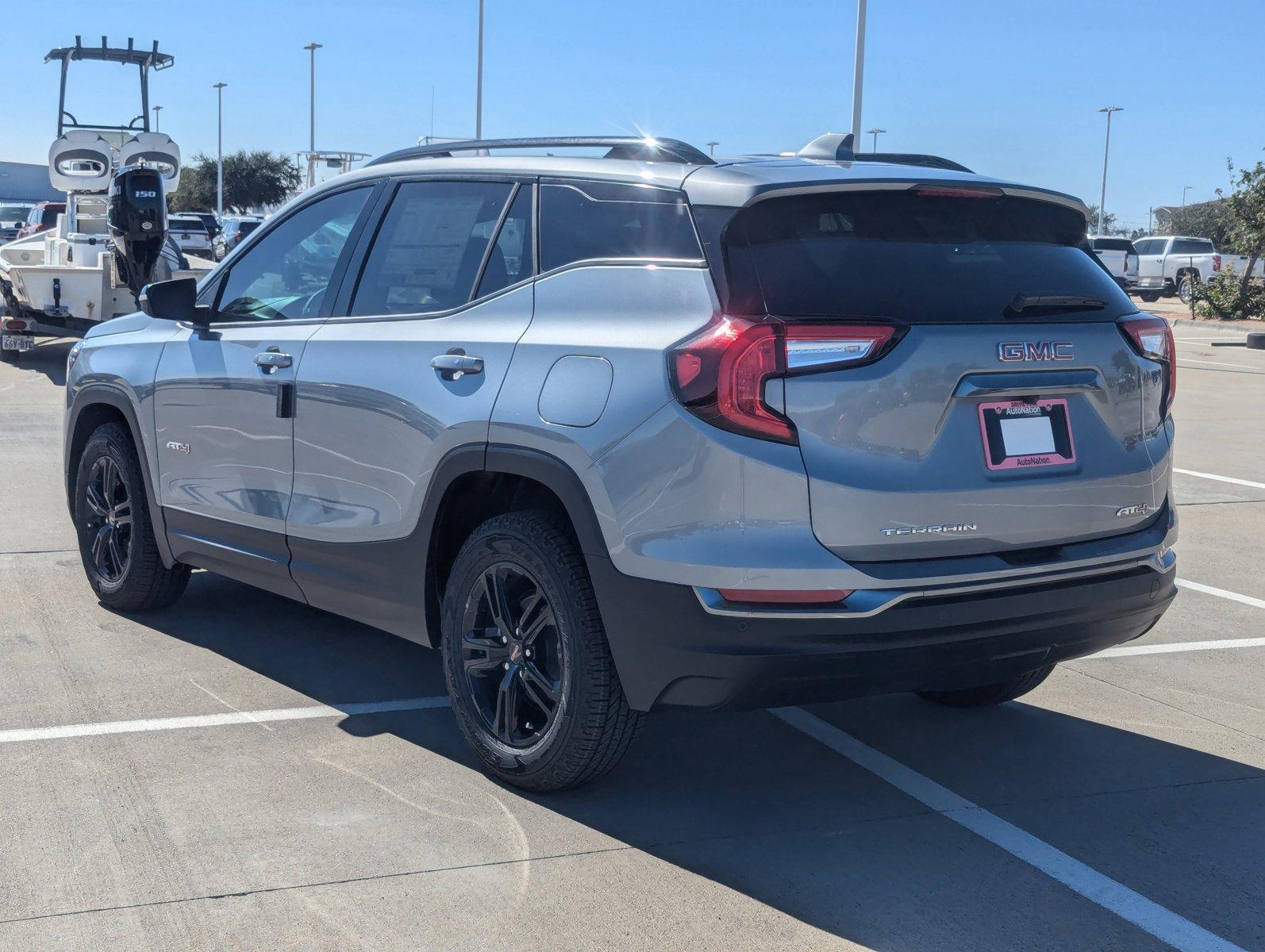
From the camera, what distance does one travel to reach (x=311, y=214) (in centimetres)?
533

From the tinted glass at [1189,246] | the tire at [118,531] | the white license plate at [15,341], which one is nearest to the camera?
the tire at [118,531]

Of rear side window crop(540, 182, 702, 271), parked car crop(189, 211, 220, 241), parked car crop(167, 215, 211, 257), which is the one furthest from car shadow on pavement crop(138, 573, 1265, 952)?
parked car crop(189, 211, 220, 241)

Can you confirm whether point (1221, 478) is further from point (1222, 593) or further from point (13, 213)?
point (13, 213)

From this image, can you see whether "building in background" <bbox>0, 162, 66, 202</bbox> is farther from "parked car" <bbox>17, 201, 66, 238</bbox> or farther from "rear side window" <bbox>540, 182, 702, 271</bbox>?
"rear side window" <bbox>540, 182, 702, 271</bbox>

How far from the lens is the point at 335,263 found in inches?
200

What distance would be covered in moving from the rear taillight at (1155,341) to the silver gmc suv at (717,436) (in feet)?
0.05

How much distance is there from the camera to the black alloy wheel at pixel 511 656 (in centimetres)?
415

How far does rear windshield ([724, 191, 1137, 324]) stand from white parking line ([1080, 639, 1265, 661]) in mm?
2241

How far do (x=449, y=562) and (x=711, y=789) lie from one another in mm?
1080

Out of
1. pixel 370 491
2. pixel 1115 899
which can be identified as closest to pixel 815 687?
pixel 1115 899

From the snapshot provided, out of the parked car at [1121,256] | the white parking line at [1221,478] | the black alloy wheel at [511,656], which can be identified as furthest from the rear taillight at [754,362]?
the parked car at [1121,256]

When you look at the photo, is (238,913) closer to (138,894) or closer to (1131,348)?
(138,894)

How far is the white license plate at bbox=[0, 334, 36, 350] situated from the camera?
625 inches

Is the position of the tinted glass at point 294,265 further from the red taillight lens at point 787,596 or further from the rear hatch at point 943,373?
the red taillight lens at point 787,596
